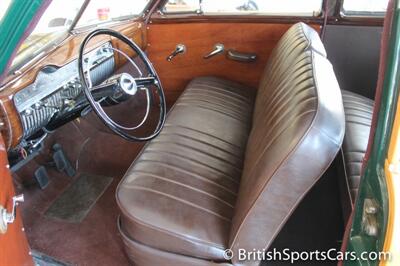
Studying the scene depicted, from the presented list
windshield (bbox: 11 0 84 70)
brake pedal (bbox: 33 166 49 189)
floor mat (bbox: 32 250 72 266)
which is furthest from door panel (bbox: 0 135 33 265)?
brake pedal (bbox: 33 166 49 189)

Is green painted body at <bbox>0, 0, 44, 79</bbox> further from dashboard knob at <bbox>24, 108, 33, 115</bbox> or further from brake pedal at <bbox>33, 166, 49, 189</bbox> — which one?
brake pedal at <bbox>33, 166, 49, 189</bbox>

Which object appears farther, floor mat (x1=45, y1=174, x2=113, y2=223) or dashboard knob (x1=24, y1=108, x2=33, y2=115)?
floor mat (x1=45, y1=174, x2=113, y2=223)

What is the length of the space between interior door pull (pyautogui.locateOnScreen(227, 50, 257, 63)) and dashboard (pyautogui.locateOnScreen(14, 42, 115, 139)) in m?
1.03

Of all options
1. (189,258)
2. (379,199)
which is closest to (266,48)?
(189,258)

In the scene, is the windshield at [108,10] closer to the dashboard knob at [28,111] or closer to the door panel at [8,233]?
the dashboard knob at [28,111]

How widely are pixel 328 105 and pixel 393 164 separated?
35 cm

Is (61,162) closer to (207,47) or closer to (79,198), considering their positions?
(79,198)

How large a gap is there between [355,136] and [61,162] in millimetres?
1761

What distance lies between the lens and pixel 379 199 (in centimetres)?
77

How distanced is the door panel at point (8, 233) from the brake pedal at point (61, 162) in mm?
1048

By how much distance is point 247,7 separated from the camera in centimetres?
248

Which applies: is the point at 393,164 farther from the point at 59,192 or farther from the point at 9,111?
the point at 59,192

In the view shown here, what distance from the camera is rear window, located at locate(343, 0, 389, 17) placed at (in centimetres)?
221

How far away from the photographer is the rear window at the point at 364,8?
7.27 ft
